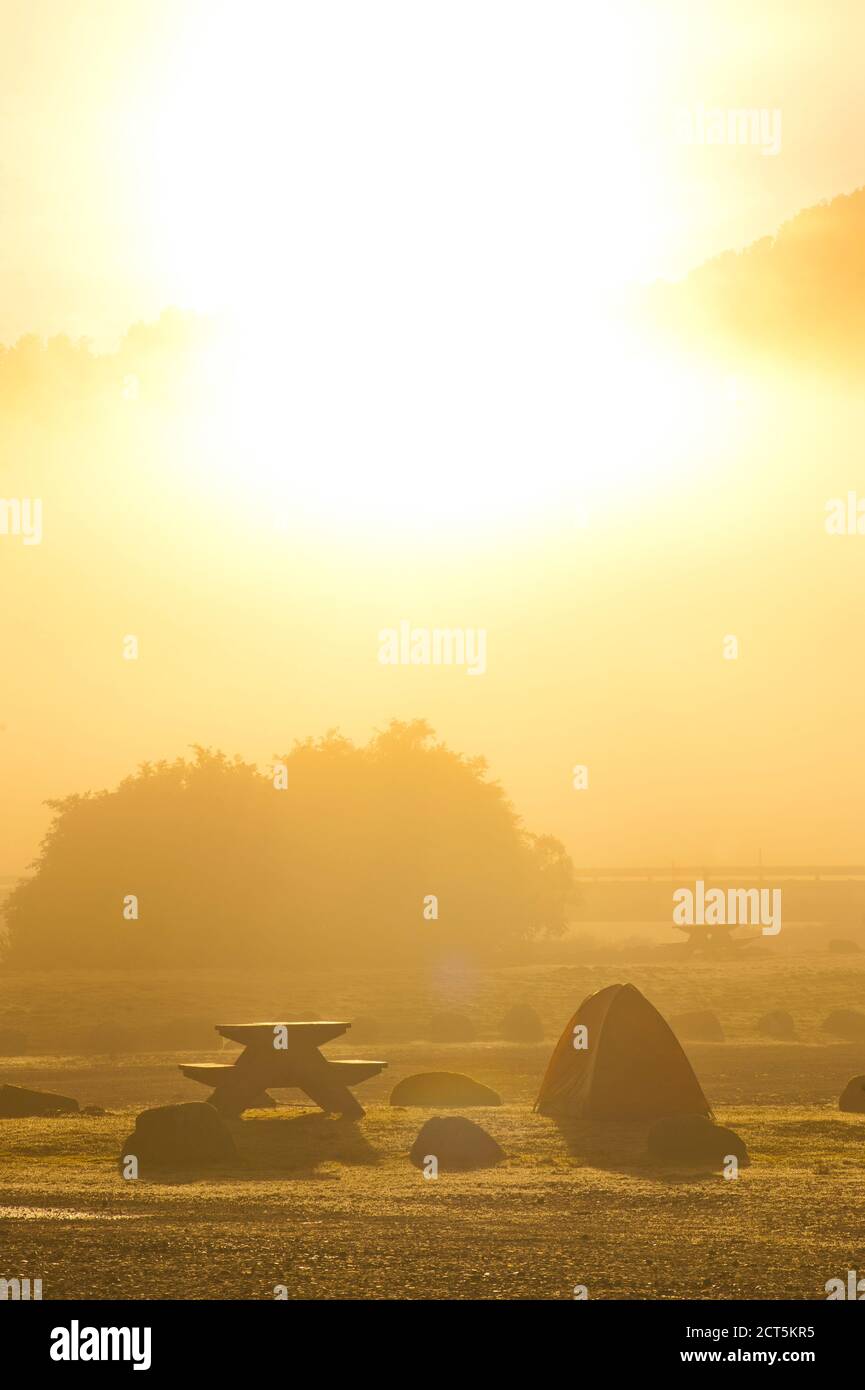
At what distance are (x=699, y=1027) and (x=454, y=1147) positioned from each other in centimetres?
2222

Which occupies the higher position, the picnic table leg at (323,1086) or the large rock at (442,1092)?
the picnic table leg at (323,1086)

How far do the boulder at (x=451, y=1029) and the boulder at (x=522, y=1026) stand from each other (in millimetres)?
924

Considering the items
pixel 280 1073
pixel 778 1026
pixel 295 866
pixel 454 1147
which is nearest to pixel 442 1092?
pixel 280 1073

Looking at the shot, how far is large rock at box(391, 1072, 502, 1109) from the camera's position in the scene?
86.7ft

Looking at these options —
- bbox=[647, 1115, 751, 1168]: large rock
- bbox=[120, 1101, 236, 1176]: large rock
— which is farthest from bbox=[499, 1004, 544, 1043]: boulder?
bbox=[120, 1101, 236, 1176]: large rock

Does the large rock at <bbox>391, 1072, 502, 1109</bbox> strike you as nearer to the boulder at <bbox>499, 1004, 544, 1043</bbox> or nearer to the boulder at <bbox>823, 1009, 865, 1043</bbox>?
the boulder at <bbox>499, 1004, 544, 1043</bbox>

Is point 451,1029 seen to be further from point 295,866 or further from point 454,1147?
point 295,866

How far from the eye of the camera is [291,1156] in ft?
66.9

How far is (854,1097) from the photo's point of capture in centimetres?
2589

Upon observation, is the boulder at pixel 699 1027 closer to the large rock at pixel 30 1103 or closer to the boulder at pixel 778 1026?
the boulder at pixel 778 1026

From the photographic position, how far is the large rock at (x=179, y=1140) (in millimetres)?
19203

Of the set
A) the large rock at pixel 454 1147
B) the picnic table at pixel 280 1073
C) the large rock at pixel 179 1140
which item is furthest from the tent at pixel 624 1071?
the large rock at pixel 179 1140
